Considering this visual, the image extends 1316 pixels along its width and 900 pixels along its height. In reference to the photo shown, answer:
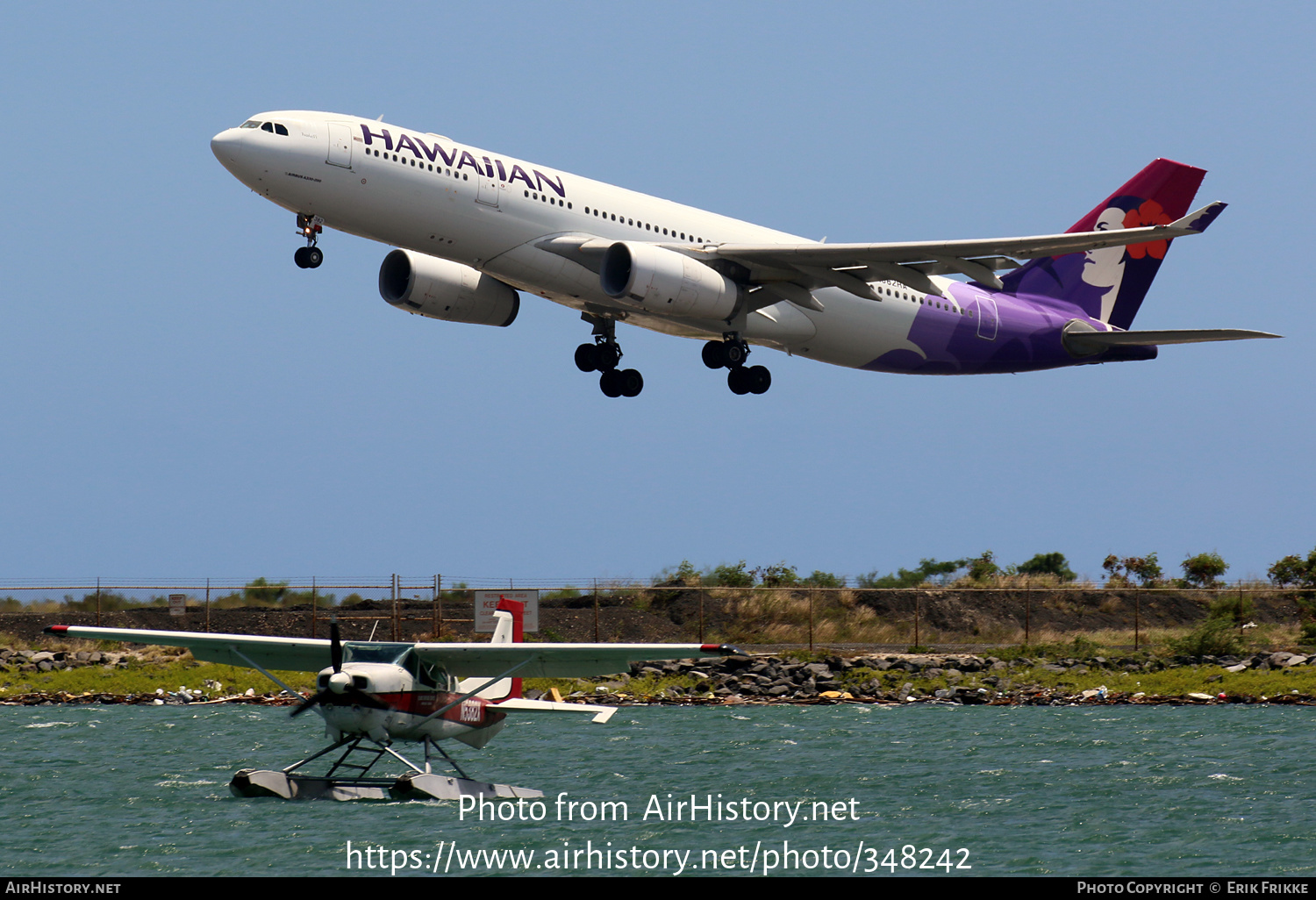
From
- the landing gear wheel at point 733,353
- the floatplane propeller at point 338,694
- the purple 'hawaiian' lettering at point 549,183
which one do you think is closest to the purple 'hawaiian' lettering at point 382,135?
the purple 'hawaiian' lettering at point 549,183

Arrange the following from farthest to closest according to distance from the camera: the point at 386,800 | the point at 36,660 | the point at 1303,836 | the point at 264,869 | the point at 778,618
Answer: the point at 778,618, the point at 36,660, the point at 386,800, the point at 1303,836, the point at 264,869

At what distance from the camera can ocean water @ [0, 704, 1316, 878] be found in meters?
21.5

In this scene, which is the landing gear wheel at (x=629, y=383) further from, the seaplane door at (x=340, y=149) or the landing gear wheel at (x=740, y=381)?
the seaplane door at (x=340, y=149)

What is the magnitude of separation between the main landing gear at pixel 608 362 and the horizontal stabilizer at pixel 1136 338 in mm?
11084

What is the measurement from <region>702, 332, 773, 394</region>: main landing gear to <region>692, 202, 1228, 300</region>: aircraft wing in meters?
1.51

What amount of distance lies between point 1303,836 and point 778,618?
1058 inches

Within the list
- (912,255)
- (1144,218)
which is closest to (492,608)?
(912,255)

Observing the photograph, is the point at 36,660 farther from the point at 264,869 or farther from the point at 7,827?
the point at 264,869

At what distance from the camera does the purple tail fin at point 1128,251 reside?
39.9m

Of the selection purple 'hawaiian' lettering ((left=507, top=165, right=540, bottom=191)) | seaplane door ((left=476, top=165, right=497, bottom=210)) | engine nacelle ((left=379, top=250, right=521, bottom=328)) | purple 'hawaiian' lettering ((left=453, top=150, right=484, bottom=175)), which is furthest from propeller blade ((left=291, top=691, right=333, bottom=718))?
engine nacelle ((left=379, top=250, right=521, bottom=328))

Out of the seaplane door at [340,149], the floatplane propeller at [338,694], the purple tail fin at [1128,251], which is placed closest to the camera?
the floatplane propeller at [338,694]
